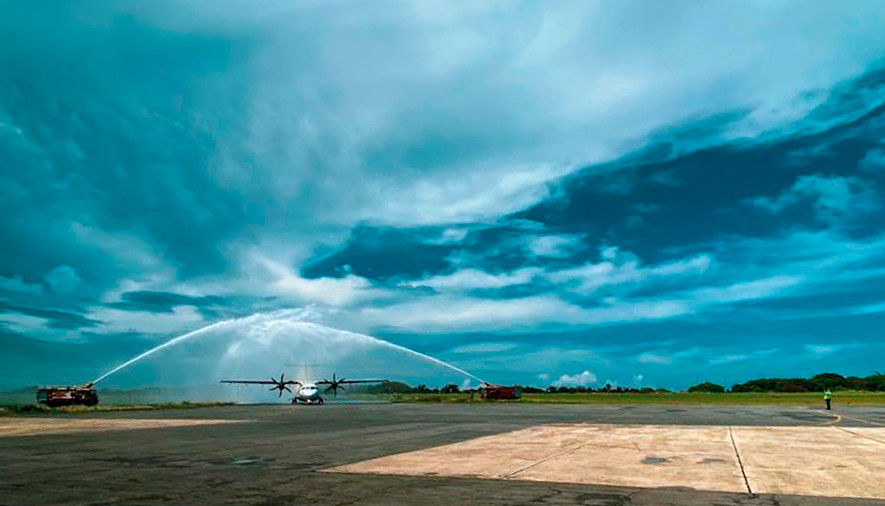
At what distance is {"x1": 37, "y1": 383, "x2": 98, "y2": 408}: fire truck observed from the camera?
68438 mm

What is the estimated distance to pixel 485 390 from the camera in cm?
9769

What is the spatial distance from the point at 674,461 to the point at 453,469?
19.8 ft

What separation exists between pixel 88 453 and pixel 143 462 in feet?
13.0

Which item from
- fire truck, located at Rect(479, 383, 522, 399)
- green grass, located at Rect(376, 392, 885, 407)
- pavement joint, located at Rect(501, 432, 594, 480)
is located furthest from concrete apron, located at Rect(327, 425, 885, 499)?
fire truck, located at Rect(479, 383, 522, 399)

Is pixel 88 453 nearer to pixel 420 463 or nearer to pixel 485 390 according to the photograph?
pixel 420 463

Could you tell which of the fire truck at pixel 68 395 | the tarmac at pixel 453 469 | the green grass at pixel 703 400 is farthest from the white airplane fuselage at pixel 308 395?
the tarmac at pixel 453 469

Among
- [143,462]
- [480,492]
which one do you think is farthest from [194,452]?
[480,492]

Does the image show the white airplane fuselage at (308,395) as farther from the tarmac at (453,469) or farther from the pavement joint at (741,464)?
the pavement joint at (741,464)

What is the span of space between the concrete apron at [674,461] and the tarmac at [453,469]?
47mm

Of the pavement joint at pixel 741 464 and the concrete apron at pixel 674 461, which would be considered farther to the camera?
the concrete apron at pixel 674 461

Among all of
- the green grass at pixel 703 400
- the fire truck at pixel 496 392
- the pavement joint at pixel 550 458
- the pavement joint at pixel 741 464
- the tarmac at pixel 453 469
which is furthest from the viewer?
the fire truck at pixel 496 392

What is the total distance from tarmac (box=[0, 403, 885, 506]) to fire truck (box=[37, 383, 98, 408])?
161 feet

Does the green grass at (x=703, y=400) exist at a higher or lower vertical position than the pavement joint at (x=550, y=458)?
higher

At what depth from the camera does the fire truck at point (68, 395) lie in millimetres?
68438
